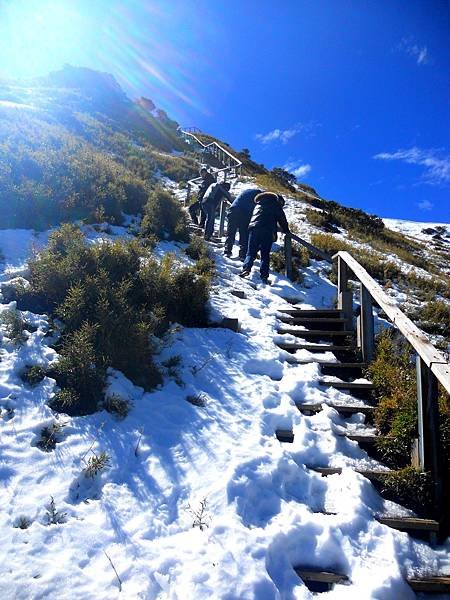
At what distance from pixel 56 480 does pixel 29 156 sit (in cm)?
812

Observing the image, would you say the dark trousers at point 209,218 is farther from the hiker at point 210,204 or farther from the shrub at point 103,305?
the shrub at point 103,305

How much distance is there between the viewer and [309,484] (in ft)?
11.7

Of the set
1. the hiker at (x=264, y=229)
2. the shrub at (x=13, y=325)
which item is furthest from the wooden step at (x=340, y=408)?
the hiker at (x=264, y=229)

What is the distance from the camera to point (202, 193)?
13555mm

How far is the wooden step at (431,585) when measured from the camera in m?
2.76

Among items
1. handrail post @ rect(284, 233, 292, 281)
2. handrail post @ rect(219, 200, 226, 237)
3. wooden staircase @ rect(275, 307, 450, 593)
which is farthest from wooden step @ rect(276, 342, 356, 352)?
handrail post @ rect(219, 200, 226, 237)

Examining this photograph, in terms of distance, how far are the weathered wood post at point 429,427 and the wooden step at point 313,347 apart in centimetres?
211

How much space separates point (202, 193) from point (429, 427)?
37.1ft

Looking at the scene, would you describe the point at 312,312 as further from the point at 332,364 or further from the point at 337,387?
the point at 337,387

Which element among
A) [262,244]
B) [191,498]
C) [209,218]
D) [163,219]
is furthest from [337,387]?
[209,218]

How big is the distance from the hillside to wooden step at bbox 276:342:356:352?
0.39ft

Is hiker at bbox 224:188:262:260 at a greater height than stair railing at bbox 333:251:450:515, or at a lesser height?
greater

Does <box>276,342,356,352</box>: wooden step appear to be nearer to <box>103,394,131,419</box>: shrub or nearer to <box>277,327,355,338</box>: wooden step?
<box>277,327,355,338</box>: wooden step

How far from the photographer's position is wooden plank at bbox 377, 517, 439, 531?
3191 mm
